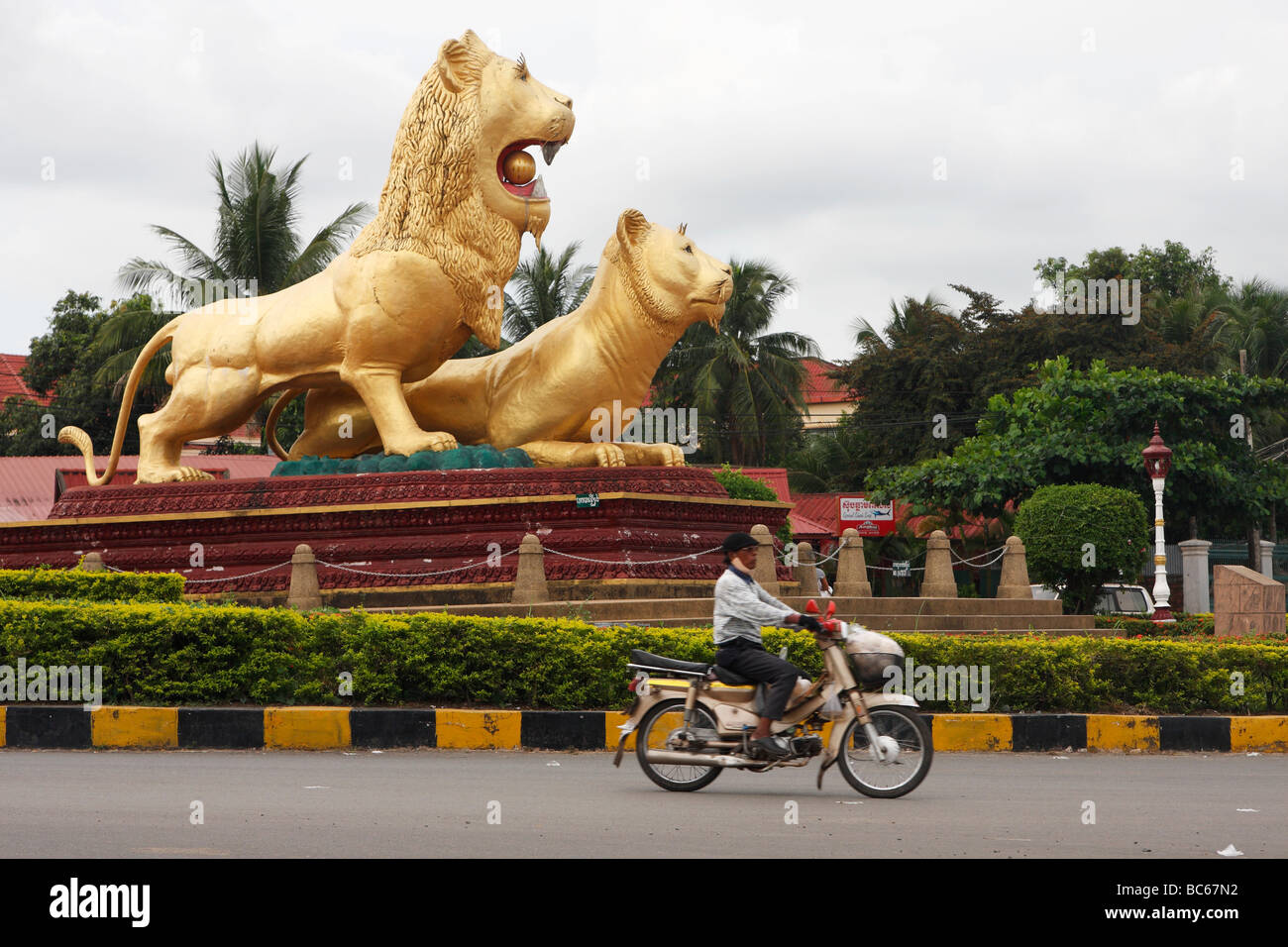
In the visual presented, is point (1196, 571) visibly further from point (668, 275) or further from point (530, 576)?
point (530, 576)

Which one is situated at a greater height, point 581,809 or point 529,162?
point 529,162

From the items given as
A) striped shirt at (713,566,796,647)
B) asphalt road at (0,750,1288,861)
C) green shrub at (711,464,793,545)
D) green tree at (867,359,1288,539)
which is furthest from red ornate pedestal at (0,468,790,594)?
green shrub at (711,464,793,545)

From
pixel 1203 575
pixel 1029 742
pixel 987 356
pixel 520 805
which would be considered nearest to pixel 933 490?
pixel 1203 575

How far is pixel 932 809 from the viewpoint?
6.43m

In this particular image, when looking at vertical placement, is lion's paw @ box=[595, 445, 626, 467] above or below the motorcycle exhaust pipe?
above

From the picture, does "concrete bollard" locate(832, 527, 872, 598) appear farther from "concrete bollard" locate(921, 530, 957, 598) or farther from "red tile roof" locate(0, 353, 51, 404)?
"red tile roof" locate(0, 353, 51, 404)

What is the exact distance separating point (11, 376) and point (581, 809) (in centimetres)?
3627

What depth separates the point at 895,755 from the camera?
680 centimetres

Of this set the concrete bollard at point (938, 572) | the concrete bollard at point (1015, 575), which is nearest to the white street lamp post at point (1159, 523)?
the concrete bollard at point (1015, 575)

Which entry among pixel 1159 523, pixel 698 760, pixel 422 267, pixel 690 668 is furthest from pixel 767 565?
pixel 698 760

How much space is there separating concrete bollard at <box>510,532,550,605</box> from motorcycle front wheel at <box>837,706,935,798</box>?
20.3ft

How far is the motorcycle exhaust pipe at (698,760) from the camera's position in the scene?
6949 mm

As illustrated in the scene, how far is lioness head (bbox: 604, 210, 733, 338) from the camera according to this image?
568 inches

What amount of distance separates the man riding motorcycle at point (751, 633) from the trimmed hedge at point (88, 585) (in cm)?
604
